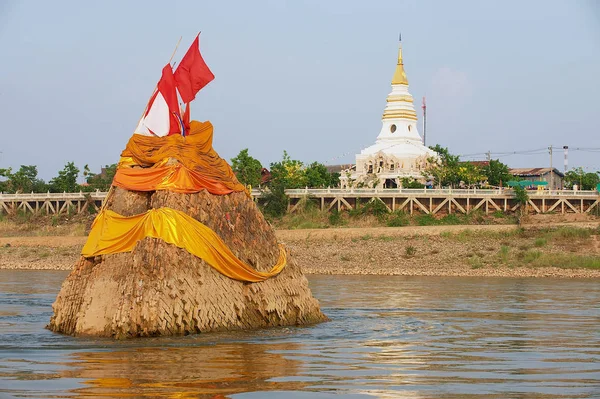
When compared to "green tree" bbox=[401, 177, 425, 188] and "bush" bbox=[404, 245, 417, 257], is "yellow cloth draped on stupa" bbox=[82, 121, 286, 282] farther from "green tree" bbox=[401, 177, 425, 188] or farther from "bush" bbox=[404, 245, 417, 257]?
"green tree" bbox=[401, 177, 425, 188]

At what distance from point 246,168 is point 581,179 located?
103 ft

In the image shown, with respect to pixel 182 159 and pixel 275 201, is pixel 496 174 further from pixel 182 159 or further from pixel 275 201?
pixel 182 159

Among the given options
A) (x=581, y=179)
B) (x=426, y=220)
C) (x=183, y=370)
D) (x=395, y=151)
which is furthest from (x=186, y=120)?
(x=581, y=179)

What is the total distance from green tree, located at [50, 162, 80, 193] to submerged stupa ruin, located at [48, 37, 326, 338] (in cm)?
5639

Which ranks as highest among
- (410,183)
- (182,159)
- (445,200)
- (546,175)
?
(546,175)

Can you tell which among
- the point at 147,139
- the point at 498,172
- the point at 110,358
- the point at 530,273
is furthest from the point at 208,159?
the point at 498,172

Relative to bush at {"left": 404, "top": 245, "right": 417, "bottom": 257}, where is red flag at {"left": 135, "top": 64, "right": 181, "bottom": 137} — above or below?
above

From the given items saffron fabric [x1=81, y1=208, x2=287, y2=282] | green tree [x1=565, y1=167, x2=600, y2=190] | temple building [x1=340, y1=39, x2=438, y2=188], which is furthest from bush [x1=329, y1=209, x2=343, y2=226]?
saffron fabric [x1=81, y1=208, x2=287, y2=282]

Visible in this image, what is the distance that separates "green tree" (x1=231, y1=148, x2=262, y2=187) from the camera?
65.9 meters

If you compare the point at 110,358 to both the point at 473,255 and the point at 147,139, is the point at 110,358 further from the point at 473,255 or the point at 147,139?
the point at 473,255

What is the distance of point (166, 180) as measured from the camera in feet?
62.0

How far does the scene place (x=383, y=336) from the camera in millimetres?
19453

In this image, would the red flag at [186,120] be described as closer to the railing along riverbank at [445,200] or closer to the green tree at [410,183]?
the railing along riverbank at [445,200]

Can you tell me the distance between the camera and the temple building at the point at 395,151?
73250 millimetres
